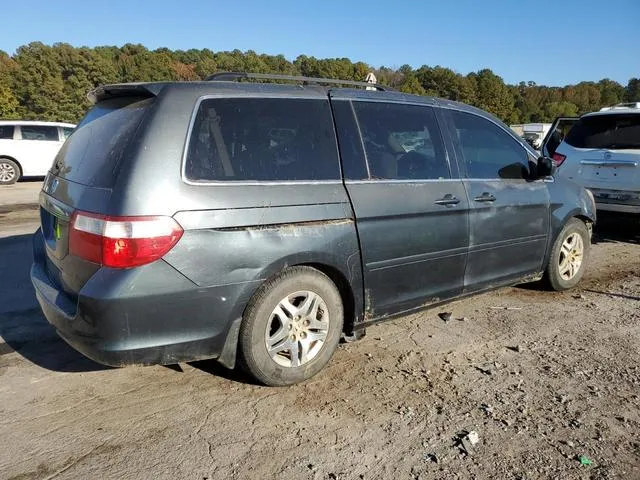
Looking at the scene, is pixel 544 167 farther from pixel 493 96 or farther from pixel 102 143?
pixel 493 96

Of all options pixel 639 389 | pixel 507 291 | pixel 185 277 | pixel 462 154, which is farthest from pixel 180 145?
pixel 507 291

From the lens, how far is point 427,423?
115 inches

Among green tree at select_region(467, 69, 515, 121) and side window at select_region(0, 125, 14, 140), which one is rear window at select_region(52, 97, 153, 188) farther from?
green tree at select_region(467, 69, 515, 121)

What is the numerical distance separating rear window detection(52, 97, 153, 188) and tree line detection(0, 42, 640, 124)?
30539 mm

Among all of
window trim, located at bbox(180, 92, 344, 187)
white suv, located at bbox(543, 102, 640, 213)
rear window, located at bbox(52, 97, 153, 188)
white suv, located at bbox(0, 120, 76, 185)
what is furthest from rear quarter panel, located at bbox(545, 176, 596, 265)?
white suv, located at bbox(0, 120, 76, 185)

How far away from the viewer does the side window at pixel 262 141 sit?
292 cm

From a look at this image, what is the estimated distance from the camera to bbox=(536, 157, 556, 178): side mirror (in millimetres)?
4641

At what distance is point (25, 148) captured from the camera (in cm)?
1476

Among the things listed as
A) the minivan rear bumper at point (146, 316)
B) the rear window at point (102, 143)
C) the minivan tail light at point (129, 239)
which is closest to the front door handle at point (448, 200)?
the minivan rear bumper at point (146, 316)

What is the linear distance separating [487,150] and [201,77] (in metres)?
48.6

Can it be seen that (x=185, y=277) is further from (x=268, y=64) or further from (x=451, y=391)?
(x=268, y=64)

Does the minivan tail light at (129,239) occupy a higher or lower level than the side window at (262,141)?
lower

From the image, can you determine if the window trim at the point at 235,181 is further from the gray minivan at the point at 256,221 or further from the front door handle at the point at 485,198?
the front door handle at the point at 485,198

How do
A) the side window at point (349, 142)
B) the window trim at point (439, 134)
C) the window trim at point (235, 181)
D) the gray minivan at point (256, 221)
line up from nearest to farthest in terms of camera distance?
the gray minivan at point (256, 221), the window trim at point (235, 181), the side window at point (349, 142), the window trim at point (439, 134)
